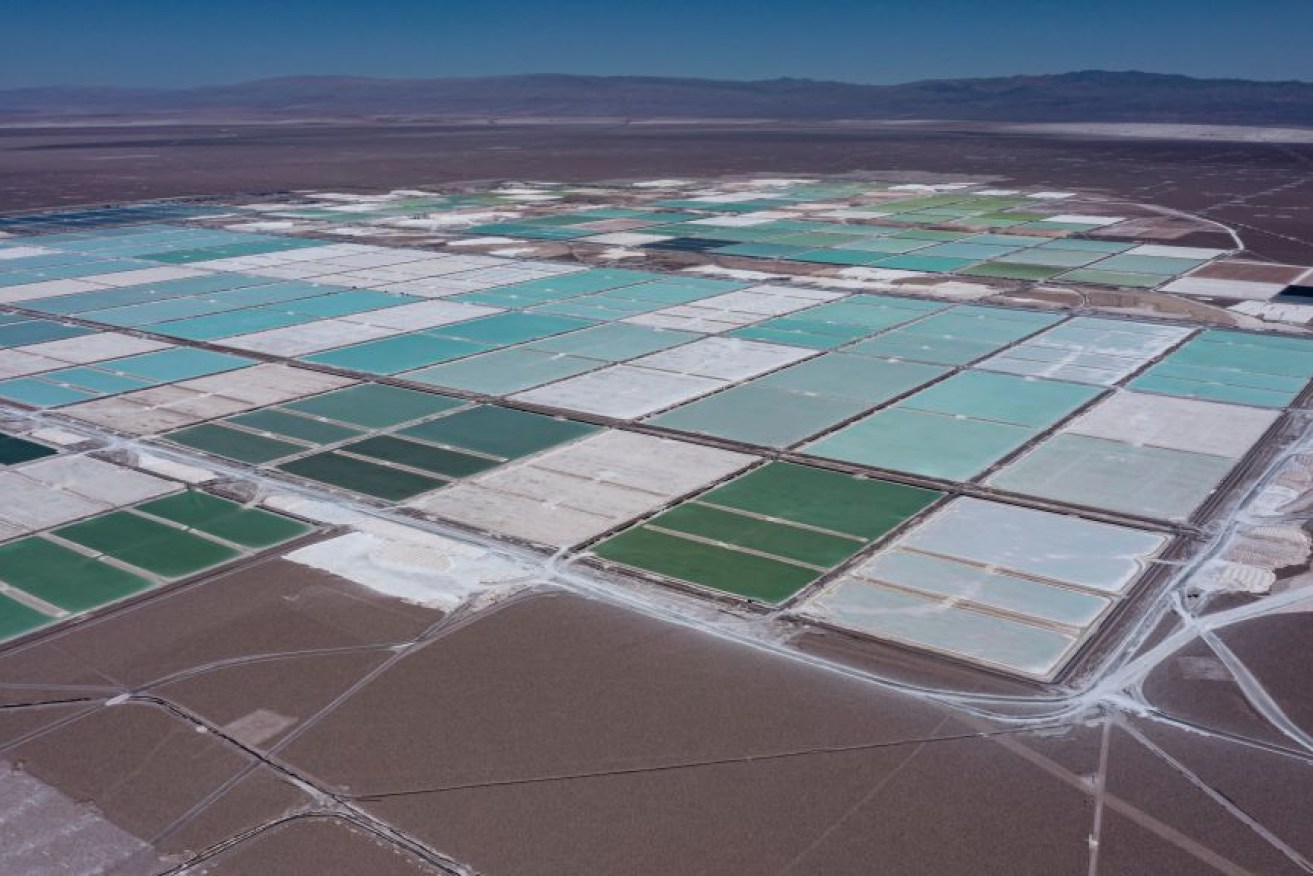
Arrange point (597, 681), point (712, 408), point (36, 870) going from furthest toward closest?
point (712, 408), point (597, 681), point (36, 870)

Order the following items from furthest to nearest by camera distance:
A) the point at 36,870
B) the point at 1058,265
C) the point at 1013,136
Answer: the point at 1013,136 → the point at 1058,265 → the point at 36,870

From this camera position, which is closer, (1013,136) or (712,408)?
(712,408)

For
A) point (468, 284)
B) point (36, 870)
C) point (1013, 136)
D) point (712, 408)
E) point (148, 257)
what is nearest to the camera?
point (36, 870)

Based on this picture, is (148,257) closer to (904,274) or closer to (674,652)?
(904,274)

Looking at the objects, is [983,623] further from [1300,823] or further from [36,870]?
[36,870]

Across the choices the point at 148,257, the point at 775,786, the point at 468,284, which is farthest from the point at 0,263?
the point at 775,786

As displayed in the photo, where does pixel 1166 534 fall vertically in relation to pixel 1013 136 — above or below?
below

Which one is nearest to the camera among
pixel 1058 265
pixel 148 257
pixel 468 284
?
pixel 468 284

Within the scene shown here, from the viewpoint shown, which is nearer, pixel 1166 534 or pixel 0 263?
pixel 1166 534

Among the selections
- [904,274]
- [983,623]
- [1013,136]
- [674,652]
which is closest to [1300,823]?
[983,623]
